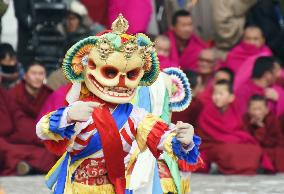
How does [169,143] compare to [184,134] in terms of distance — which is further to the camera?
[169,143]

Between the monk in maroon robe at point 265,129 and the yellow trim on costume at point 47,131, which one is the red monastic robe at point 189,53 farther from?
the yellow trim on costume at point 47,131

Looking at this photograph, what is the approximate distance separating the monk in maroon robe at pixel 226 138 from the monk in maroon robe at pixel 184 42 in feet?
4.12

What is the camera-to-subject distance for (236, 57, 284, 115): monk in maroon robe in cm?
1462

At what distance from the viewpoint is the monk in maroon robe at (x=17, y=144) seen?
13.7m

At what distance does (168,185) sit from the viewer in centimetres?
961

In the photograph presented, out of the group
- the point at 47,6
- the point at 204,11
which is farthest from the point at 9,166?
the point at 204,11

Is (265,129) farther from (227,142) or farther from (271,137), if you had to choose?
(227,142)

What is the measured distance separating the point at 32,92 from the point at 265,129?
8.38ft

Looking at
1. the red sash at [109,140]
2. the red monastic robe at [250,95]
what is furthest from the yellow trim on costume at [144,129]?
the red monastic robe at [250,95]

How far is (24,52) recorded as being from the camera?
15945mm

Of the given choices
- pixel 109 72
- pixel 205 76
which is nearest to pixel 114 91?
pixel 109 72

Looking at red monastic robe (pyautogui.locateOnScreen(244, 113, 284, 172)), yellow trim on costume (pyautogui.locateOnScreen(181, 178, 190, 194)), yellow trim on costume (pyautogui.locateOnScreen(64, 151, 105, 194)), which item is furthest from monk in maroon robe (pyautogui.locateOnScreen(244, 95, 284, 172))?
yellow trim on costume (pyautogui.locateOnScreen(64, 151, 105, 194))

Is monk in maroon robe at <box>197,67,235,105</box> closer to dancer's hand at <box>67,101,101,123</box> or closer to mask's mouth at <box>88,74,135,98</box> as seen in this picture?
mask's mouth at <box>88,74,135,98</box>

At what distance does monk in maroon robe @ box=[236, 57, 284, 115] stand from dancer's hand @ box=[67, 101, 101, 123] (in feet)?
23.9
